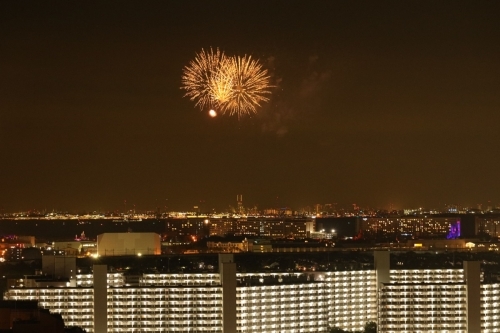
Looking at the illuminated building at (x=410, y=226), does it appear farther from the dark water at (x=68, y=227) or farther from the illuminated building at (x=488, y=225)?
the dark water at (x=68, y=227)

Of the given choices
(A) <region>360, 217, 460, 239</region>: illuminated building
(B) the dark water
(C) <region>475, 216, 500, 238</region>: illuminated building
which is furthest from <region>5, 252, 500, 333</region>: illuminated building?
(B) the dark water

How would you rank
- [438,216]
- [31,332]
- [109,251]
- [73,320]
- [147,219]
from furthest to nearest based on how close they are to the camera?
[147,219], [438,216], [109,251], [73,320], [31,332]

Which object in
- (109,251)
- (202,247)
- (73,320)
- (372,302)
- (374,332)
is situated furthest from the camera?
(202,247)

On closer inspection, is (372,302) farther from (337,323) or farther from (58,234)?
(58,234)

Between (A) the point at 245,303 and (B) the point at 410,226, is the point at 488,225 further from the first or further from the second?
(A) the point at 245,303

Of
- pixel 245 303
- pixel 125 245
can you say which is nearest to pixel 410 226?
pixel 125 245

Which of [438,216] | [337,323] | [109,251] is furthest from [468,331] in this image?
[438,216]

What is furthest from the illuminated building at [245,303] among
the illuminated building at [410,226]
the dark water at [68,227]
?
the dark water at [68,227]
